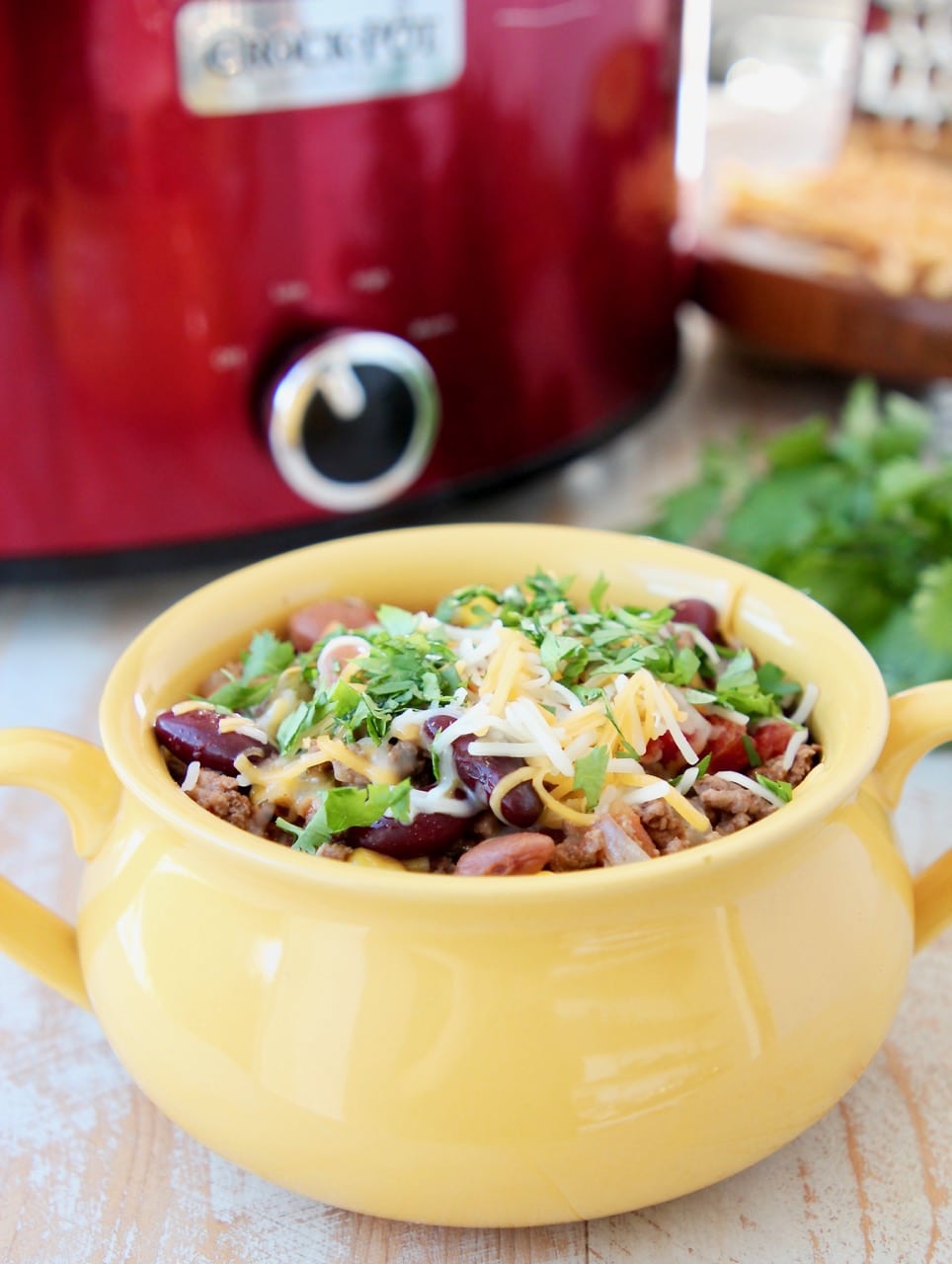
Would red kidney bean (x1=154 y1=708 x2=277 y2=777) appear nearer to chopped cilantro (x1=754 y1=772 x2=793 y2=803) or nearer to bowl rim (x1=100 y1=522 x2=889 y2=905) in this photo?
bowl rim (x1=100 y1=522 x2=889 y2=905)

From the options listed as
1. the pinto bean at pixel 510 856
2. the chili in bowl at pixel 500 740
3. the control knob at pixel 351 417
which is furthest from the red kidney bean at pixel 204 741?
the control knob at pixel 351 417

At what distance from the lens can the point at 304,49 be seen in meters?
0.79

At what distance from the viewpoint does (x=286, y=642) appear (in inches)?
24.3

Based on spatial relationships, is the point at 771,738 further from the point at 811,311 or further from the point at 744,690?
the point at 811,311

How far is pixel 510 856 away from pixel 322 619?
7.6 inches

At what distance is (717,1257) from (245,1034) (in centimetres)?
19

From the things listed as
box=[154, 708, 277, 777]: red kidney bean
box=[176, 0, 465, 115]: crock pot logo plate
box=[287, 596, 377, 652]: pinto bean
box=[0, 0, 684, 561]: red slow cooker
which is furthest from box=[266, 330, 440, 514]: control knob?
box=[154, 708, 277, 777]: red kidney bean

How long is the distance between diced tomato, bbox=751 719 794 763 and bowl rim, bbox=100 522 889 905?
4 cm

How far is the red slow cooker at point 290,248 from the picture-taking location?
0.78 m

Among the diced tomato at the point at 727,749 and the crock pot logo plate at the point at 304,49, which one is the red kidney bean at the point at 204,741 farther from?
the crock pot logo plate at the point at 304,49

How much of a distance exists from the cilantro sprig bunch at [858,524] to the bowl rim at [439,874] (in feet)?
0.78

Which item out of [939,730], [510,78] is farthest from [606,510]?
[939,730]

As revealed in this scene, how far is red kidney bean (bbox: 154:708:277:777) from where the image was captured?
20.7 inches

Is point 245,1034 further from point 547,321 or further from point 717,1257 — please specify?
point 547,321
